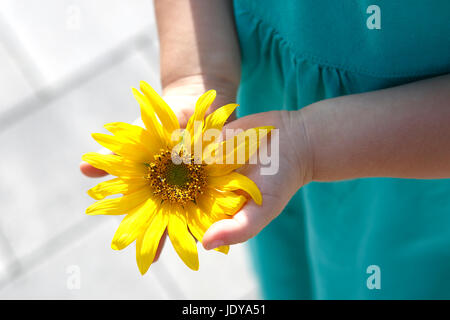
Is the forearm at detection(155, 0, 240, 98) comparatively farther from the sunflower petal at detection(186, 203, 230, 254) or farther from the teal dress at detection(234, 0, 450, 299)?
the sunflower petal at detection(186, 203, 230, 254)

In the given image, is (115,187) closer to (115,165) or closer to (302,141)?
(115,165)

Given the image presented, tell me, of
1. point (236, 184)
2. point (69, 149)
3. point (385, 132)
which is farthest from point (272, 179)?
point (69, 149)

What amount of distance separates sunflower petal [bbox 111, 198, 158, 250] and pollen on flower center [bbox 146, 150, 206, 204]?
2 cm

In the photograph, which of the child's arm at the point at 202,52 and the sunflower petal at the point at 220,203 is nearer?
the sunflower petal at the point at 220,203

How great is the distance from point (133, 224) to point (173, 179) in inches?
3.1

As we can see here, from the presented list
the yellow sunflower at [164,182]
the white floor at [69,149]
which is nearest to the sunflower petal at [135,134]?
the yellow sunflower at [164,182]

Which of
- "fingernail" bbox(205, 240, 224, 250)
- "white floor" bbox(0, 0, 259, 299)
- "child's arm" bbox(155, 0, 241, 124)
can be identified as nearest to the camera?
"fingernail" bbox(205, 240, 224, 250)

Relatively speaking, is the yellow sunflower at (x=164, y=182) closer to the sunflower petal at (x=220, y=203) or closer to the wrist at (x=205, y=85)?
the sunflower petal at (x=220, y=203)

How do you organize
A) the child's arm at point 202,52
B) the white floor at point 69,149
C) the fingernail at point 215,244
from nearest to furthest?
the fingernail at point 215,244
the child's arm at point 202,52
the white floor at point 69,149

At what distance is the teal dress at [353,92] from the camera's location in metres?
0.54

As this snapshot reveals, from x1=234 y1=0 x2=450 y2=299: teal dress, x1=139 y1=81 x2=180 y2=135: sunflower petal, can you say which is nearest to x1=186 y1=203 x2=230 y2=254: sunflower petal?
x1=139 y1=81 x2=180 y2=135: sunflower petal

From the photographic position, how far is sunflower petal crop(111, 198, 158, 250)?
0.54 meters

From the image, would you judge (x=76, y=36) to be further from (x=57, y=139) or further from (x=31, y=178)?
(x=31, y=178)

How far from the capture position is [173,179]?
0.59m
